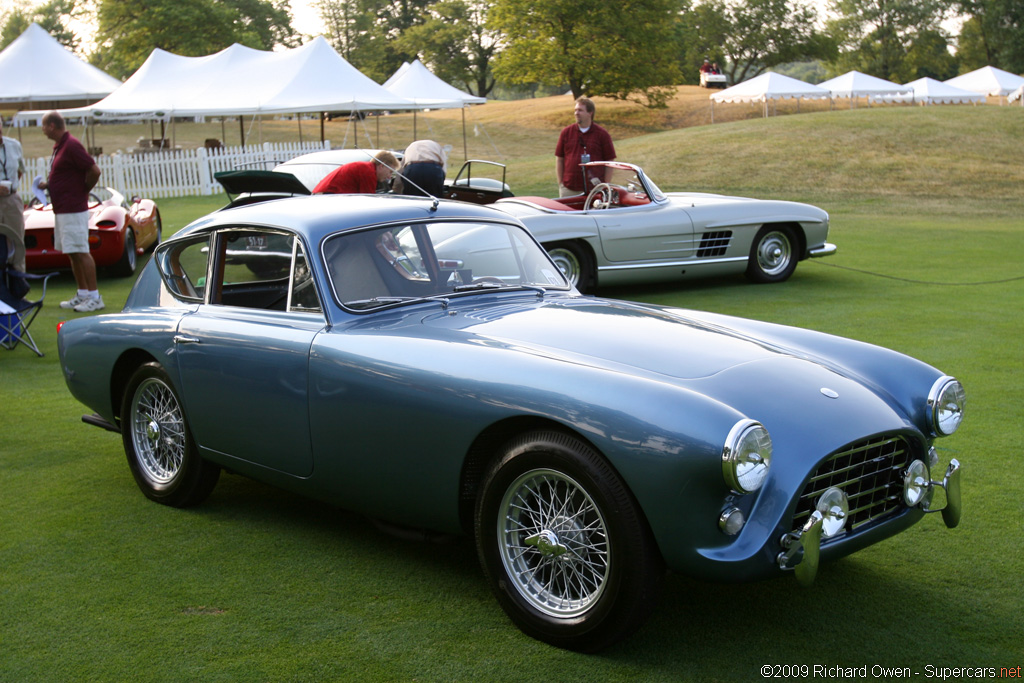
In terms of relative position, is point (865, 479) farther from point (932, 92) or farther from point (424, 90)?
point (932, 92)

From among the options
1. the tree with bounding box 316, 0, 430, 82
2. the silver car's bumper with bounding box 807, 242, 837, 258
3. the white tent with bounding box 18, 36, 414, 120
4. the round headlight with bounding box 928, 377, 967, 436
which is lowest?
the silver car's bumper with bounding box 807, 242, 837, 258

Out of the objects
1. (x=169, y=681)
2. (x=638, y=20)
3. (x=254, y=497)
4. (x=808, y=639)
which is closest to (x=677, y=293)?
(x=254, y=497)

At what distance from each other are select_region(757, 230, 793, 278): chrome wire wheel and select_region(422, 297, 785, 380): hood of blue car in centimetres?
732

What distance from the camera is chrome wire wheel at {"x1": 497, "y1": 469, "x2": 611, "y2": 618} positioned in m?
3.15

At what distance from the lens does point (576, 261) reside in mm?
10047

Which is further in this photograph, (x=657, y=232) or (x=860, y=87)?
(x=860, y=87)

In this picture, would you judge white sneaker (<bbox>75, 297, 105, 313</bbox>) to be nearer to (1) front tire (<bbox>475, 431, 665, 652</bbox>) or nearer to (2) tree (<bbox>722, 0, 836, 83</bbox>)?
(1) front tire (<bbox>475, 431, 665, 652</bbox>)

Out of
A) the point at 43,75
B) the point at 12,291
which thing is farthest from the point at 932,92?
the point at 12,291

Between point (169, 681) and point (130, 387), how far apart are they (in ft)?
6.97

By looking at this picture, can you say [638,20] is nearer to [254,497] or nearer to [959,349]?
[959,349]

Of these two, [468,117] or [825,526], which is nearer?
[825,526]

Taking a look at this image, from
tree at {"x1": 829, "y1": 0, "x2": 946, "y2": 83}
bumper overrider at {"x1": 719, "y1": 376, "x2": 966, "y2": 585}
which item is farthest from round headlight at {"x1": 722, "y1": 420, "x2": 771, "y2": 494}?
tree at {"x1": 829, "y1": 0, "x2": 946, "y2": 83}

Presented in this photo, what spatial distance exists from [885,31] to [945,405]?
88431 mm

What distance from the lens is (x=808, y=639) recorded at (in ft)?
10.7
